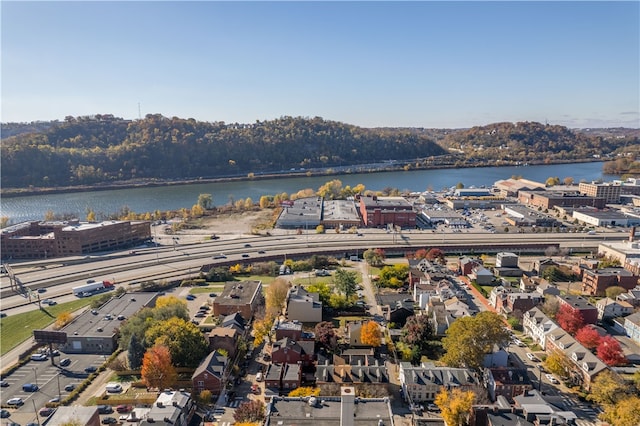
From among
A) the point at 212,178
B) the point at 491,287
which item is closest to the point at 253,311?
the point at 491,287

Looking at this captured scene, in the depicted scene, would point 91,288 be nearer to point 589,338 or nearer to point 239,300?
point 239,300

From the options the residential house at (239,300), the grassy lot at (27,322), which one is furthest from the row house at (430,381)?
the grassy lot at (27,322)

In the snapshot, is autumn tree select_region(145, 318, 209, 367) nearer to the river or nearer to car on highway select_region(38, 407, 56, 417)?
car on highway select_region(38, 407, 56, 417)

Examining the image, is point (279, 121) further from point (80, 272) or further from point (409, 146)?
point (80, 272)

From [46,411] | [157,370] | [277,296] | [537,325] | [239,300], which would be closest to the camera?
[46,411]

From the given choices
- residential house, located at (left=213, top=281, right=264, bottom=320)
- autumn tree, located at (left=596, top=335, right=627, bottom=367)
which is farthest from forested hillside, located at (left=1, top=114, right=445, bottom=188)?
autumn tree, located at (left=596, top=335, right=627, bottom=367)

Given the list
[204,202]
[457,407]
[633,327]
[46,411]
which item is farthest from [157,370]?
[204,202]
